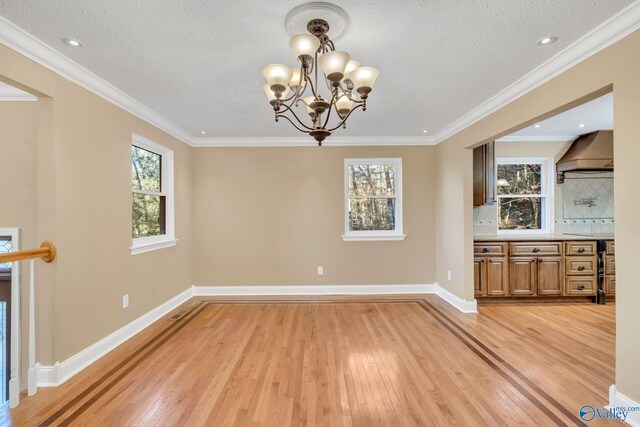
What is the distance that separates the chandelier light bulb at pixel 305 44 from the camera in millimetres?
1583

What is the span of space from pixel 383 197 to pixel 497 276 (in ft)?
6.38

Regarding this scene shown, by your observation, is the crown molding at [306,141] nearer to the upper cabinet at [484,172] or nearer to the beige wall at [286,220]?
the beige wall at [286,220]

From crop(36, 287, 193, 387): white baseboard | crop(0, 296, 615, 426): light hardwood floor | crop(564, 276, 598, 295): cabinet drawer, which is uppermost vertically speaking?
crop(564, 276, 598, 295): cabinet drawer

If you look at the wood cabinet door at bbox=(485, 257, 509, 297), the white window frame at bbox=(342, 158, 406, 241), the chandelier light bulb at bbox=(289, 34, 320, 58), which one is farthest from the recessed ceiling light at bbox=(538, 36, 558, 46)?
the wood cabinet door at bbox=(485, 257, 509, 297)

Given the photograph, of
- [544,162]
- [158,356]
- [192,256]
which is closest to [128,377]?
[158,356]

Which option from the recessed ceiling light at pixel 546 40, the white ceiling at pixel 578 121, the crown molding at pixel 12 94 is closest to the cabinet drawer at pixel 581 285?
the white ceiling at pixel 578 121

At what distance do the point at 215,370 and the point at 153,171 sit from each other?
2643 millimetres

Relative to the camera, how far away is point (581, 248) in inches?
156

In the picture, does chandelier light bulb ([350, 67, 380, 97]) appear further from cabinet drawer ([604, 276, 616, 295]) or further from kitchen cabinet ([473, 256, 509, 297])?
cabinet drawer ([604, 276, 616, 295])

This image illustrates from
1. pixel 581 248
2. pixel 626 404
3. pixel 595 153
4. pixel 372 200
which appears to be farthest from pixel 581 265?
pixel 372 200

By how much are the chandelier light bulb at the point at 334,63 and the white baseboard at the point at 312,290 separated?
11.5ft

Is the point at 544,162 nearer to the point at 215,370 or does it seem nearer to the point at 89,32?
the point at 215,370

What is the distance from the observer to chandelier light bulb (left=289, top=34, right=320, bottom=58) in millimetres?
1583

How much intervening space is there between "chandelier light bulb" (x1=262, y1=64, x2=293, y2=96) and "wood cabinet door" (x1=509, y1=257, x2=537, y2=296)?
155 inches
